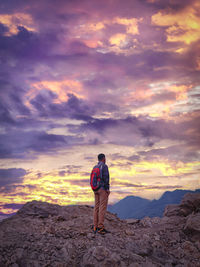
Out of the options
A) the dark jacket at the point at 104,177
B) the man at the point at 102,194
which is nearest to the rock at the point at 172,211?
the man at the point at 102,194

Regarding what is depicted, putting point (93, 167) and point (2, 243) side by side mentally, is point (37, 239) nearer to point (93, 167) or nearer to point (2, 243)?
point (2, 243)

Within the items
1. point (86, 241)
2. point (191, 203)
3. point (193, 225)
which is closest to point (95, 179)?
point (86, 241)

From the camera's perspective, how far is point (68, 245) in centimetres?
1124

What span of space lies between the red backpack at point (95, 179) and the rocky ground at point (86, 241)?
2.46 meters

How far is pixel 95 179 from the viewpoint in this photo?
13.2m

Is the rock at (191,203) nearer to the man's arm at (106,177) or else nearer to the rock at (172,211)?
the rock at (172,211)

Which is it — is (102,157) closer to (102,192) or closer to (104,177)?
(104,177)

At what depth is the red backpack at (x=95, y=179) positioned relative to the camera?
13.1m

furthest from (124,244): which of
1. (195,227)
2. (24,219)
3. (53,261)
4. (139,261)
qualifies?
(24,219)

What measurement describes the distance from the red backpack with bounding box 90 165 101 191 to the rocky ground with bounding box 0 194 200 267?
2.46 metres

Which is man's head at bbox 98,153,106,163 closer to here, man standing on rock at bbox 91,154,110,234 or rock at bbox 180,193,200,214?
man standing on rock at bbox 91,154,110,234

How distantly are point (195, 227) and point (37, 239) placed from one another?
919cm

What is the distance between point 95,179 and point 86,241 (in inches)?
124

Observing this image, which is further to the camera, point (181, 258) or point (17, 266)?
point (181, 258)
